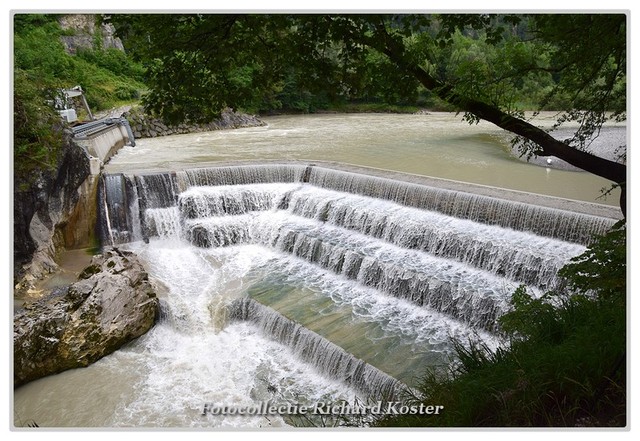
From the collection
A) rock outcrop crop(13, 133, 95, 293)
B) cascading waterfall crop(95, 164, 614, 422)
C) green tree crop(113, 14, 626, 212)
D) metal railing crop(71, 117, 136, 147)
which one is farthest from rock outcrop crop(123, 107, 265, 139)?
green tree crop(113, 14, 626, 212)

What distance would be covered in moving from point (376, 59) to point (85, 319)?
4.57 metres

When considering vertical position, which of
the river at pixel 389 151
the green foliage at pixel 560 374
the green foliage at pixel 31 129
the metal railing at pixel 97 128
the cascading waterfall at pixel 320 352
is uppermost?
the green foliage at pixel 31 129

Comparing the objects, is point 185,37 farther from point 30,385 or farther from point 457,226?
point 457,226

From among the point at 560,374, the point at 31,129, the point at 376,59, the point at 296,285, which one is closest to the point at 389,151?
the point at 296,285

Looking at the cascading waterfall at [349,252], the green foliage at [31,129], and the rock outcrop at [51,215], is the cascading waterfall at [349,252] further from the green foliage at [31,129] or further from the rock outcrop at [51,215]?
the green foliage at [31,129]

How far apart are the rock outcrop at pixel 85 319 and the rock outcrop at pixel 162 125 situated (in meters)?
9.14

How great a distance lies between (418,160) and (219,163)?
4447 millimetres

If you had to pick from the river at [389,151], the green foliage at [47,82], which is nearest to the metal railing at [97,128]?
the river at [389,151]

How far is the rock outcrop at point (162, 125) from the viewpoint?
16359mm

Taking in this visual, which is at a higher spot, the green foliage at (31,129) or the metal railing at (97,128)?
the green foliage at (31,129)

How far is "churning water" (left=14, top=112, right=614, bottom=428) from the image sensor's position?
4.84m

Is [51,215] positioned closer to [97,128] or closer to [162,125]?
[97,128]

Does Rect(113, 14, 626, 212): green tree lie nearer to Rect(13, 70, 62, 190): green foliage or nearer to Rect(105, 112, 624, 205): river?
Rect(13, 70, 62, 190): green foliage

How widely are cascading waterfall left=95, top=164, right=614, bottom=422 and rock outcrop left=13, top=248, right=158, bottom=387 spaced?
52 centimetres
